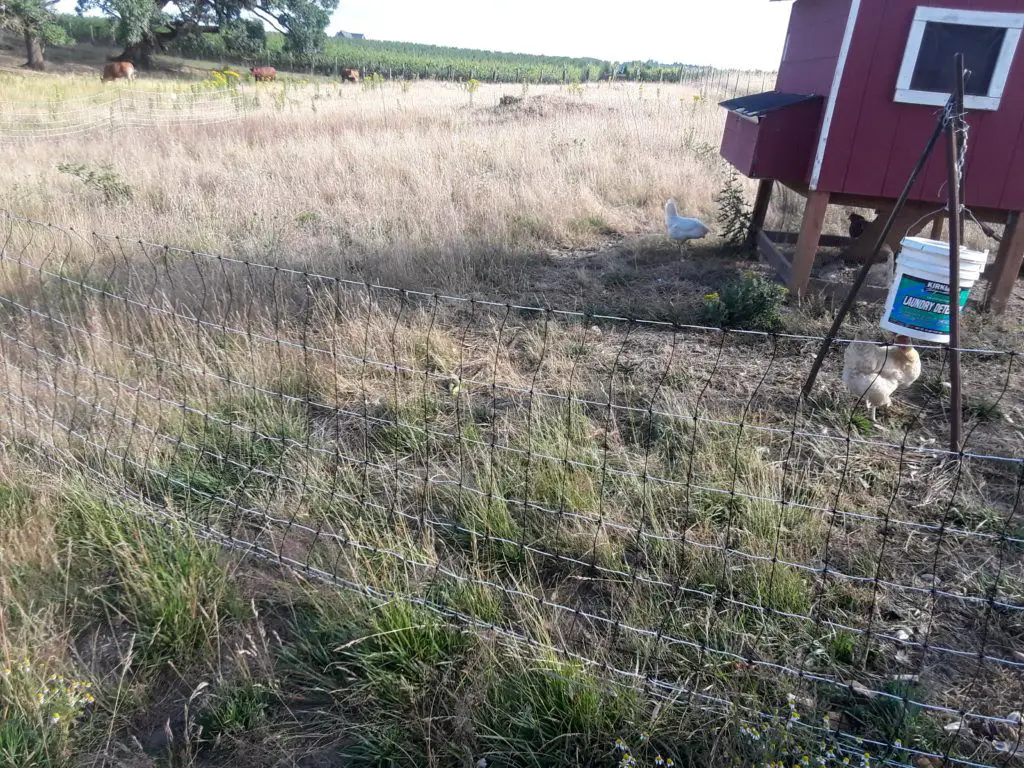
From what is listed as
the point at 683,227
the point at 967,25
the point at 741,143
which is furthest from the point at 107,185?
the point at 967,25

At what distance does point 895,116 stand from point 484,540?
4653 mm

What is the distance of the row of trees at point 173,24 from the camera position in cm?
3750

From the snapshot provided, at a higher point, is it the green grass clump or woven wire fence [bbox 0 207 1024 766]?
woven wire fence [bbox 0 207 1024 766]

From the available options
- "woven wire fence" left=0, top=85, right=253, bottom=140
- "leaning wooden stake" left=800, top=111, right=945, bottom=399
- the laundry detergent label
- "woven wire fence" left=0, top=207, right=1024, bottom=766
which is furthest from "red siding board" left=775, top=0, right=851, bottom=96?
"woven wire fence" left=0, top=85, right=253, bottom=140

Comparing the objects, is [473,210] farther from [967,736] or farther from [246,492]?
[967,736]

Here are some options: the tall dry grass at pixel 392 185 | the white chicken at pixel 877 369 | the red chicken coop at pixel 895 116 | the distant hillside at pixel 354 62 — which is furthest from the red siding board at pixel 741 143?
the distant hillside at pixel 354 62

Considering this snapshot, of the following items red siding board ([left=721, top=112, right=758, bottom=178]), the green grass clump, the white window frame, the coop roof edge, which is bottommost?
the green grass clump

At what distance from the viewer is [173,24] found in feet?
141

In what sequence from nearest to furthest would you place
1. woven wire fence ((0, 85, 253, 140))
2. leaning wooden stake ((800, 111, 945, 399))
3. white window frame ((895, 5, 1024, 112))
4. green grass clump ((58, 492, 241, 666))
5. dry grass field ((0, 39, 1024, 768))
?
dry grass field ((0, 39, 1024, 768)) → green grass clump ((58, 492, 241, 666)) → leaning wooden stake ((800, 111, 945, 399)) → white window frame ((895, 5, 1024, 112)) → woven wire fence ((0, 85, 253, 140))

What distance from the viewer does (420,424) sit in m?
4.14

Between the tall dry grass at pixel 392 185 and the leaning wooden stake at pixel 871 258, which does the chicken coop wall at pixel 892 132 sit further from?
the tall dry grass at pixel 392 185

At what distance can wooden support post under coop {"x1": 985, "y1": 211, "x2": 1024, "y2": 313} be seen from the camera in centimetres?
572

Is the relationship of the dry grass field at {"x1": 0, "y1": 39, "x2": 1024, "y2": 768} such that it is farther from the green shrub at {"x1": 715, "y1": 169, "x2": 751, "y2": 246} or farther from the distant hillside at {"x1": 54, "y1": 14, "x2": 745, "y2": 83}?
the distant hillside at {"x1": 54, "y1": 14, "x2": 745, "y2": 83}

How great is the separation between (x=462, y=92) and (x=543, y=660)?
893 inches
